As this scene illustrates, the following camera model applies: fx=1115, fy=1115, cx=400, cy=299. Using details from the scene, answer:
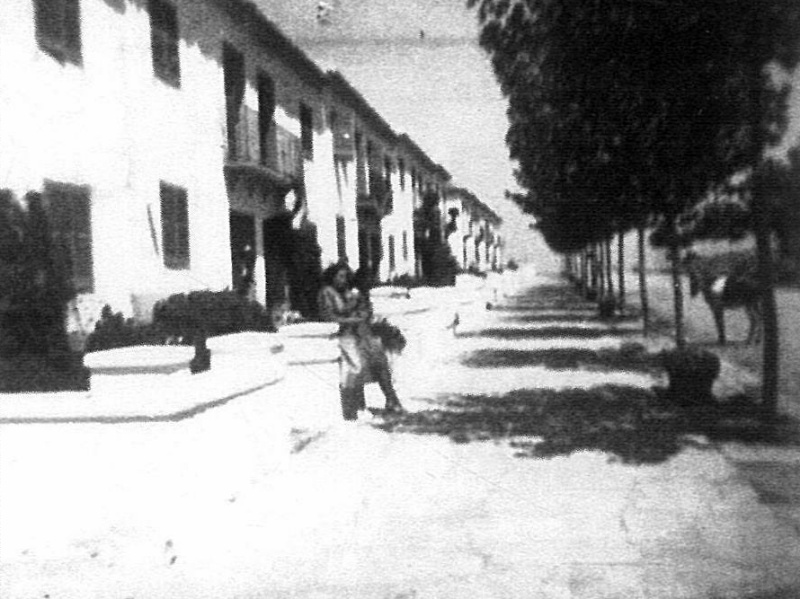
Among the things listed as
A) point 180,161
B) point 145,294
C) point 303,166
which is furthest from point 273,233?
point 145,294

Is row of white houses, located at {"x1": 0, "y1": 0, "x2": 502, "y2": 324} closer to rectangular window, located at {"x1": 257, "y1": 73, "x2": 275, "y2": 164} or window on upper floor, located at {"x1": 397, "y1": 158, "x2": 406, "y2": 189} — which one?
rectangular window, located at {"x1": 257, "y1": 73, "x2": 275, "y2": 164}

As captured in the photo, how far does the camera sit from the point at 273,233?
1967 centimetres

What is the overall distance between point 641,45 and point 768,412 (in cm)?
301

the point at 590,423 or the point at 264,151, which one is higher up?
the point at 264,151

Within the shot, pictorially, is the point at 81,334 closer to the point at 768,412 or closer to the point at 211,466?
the point at 211,466

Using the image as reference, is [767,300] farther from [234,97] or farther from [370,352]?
[234,97]

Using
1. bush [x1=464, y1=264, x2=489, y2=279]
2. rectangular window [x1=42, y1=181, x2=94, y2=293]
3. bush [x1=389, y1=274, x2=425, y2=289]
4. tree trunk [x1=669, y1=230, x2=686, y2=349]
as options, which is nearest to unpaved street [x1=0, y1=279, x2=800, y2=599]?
rectangular window [x1=42, y1=181, x2=94, y2=293]

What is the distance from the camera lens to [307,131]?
882 inches

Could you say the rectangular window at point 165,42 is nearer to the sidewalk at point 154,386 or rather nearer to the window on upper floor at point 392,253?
the sidewalk at point 154,386

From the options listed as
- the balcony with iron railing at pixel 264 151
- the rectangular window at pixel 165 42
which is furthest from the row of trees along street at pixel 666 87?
the balcony with iron railing at pixel 264 151

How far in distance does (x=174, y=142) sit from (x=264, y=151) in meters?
5.67

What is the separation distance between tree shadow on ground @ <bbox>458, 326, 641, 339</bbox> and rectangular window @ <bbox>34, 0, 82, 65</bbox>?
10880mm

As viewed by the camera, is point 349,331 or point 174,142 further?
point 174,142

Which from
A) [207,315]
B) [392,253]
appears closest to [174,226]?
[207,315]
